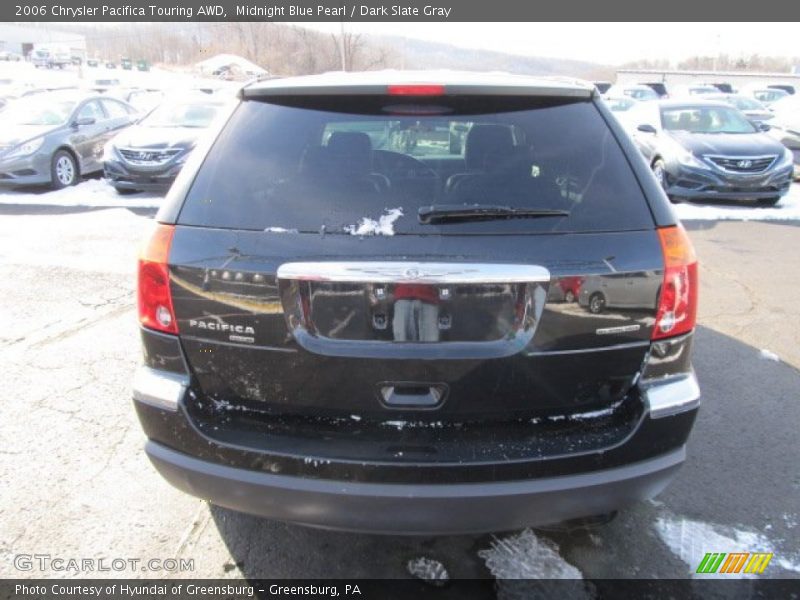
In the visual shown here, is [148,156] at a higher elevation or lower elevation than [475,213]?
lower

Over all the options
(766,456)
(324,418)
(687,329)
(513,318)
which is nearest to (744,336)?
(766,456)

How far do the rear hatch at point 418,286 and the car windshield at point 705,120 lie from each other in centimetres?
989

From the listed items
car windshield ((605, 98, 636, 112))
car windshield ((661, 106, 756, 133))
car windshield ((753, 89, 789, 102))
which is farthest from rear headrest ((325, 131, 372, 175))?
car windshield ((753, 89, 789, 102))

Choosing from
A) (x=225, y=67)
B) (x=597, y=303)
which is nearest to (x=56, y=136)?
(x=597, y=303)

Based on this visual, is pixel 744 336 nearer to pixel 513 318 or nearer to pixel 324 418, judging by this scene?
pixel 513 318

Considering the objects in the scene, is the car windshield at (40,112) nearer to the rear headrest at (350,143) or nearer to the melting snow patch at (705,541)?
the rear headrest at (350,143)

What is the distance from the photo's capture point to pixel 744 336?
450 cm

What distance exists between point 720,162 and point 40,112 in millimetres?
12457

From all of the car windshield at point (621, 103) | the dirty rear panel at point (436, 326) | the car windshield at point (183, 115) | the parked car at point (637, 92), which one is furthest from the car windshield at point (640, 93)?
the dirty rear panel at point (436, 326)

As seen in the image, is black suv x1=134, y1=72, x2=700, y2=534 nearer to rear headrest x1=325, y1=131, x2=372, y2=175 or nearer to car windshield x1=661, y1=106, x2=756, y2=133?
rear headrest x1=325, y1=131, x2=372, y2=175

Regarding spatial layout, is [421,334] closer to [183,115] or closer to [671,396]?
[671,396]

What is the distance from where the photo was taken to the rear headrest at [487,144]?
81.4 inches

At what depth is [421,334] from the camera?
1.82 meters

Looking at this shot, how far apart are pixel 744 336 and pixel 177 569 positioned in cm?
425
